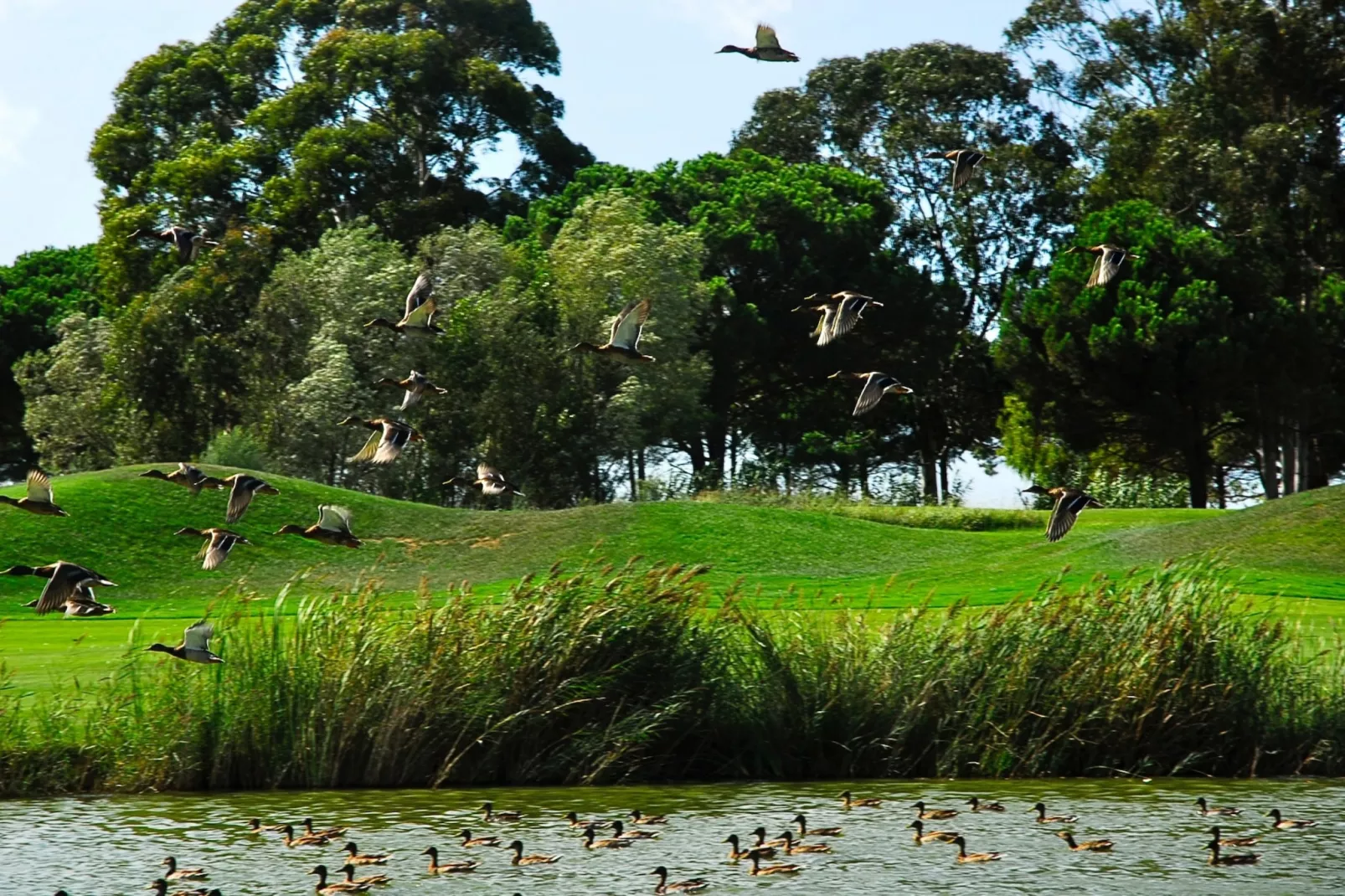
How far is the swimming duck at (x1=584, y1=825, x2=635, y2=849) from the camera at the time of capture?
565 inches

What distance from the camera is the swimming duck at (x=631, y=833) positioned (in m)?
14.5

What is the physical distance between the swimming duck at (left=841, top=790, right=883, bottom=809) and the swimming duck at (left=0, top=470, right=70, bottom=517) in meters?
7.31

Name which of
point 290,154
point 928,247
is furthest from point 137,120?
point 928,247

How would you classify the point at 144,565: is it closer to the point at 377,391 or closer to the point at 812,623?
the point at 377,391

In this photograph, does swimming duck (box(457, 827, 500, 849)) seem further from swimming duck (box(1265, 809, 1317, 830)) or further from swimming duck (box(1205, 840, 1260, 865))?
swimming duck (box(1265, 809, 1317, 830))

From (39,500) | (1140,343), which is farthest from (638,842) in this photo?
(1140,343)

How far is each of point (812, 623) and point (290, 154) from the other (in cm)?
4955

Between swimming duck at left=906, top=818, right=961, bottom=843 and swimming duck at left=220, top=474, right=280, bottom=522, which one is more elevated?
swimming duck at left=220, top=474, right=280, bottom=522

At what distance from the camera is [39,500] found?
1714cm

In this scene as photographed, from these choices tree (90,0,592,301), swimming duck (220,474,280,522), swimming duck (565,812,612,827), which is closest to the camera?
swimming duck (565,812,612,827)

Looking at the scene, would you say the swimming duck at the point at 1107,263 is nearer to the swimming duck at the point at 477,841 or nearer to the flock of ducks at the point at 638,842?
the flock of ducks at the point at 638,842

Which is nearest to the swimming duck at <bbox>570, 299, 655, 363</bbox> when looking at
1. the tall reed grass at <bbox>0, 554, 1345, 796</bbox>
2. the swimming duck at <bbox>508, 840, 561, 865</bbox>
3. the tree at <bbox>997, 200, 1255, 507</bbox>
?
the tall reed grass at <bbox>0, 554, 1345, 796</bbox>

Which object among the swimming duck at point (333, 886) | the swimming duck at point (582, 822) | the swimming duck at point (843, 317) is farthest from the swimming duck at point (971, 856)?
the swimming duck at point (843, 317)

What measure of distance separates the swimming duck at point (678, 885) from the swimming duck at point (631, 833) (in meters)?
1.12
